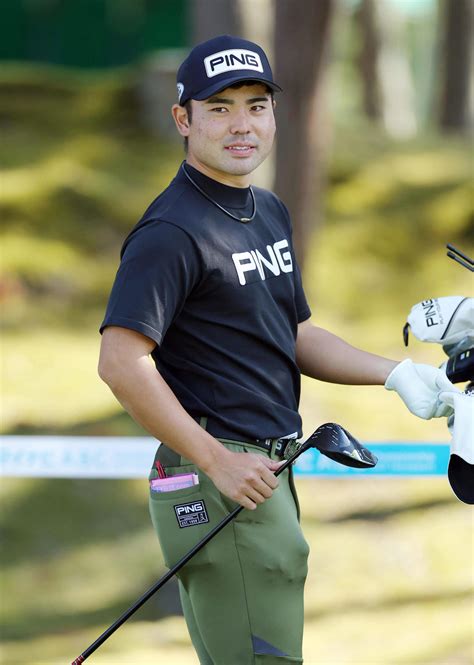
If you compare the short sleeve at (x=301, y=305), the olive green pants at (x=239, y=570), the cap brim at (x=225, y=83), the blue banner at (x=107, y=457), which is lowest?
the blue banner at (x=107, y=457)

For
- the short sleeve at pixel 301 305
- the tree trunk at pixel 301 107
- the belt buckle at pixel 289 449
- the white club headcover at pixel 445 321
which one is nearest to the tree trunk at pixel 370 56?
the tree trunk at pixel 301 107

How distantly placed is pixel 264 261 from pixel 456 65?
36.4 feet

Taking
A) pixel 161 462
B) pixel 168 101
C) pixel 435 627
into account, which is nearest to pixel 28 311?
pixel 168 101

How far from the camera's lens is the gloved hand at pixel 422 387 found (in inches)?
106

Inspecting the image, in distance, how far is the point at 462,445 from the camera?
2555mm

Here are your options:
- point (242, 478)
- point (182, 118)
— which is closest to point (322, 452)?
point (242, 478)

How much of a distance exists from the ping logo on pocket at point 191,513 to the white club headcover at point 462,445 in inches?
24.1

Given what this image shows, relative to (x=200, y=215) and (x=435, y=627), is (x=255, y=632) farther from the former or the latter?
(x=435, y=627)

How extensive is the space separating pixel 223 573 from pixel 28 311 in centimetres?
594

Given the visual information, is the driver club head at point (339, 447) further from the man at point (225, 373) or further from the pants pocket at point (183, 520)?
the pants pocket at point (183, 520)

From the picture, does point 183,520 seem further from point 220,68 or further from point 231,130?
point 220,68

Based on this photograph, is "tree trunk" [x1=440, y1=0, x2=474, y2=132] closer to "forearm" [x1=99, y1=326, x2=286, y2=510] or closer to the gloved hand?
the gloved hand

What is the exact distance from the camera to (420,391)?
2742 millimetres

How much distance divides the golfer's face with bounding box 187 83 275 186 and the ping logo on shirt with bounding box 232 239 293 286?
21 centimetres
